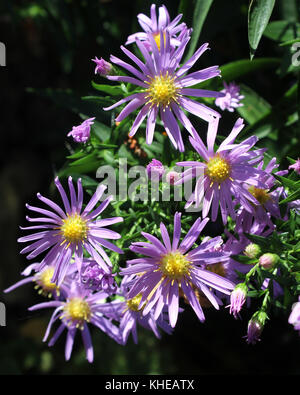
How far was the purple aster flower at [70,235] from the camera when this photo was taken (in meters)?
1.03

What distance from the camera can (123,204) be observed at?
3.71 ft

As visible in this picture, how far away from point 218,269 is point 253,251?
141mm

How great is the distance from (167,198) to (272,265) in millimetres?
257

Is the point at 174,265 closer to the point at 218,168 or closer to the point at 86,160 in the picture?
the point at 218,168

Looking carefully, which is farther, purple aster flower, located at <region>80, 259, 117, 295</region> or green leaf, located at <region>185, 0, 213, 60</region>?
green leaf, located at <region>185, 0, 213, 60</region>

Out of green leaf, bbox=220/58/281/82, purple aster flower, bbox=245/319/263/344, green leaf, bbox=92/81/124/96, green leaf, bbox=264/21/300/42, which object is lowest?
purple aster flower, bbox=245/319/263/344

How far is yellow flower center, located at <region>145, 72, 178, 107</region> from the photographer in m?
1.01

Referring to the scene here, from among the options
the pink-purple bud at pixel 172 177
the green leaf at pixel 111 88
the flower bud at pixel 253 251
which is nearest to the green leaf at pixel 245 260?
the flower bud at pixel 253 251

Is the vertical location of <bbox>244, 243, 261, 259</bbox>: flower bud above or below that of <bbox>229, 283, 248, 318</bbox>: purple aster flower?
above

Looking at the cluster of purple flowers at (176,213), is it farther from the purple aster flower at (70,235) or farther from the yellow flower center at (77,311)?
the yellow flower center at (77,311)

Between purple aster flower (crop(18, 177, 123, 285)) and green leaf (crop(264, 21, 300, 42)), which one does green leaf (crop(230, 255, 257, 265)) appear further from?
green leaf (crop(264, 21, 300, 42))

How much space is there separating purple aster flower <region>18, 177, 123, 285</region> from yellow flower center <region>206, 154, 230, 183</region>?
23 centimetres

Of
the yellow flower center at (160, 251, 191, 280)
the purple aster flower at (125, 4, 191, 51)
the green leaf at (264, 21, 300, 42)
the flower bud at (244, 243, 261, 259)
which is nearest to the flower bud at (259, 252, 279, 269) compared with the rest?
the flower bud at (244, 243, 261, 259)
